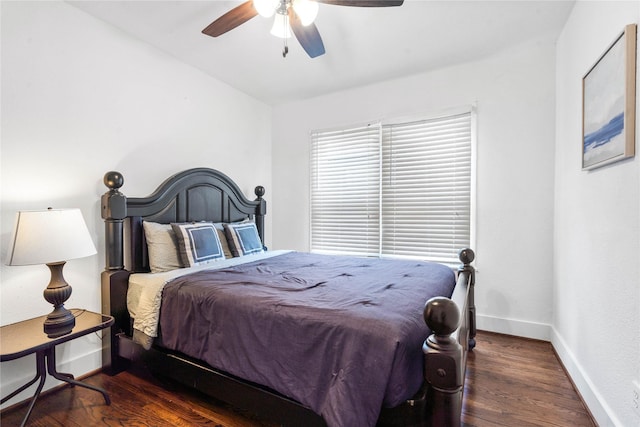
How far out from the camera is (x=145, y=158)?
2.74 meters

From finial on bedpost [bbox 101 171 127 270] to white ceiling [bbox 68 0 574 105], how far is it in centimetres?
130

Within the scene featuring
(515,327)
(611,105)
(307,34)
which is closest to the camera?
(611,105)

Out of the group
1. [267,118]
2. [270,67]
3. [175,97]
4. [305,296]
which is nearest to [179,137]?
[175,97]

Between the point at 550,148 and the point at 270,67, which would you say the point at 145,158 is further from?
the point at 550,148

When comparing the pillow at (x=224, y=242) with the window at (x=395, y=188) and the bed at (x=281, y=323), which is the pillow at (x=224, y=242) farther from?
the window at (x=395, y=188)

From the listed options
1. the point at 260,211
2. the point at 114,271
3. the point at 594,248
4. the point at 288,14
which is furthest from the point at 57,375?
the point at 594,248

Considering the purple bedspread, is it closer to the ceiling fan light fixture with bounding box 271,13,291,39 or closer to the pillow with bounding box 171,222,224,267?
the pillow with bounding box 171,222,224,267

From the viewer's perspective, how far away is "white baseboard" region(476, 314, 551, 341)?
2797mm

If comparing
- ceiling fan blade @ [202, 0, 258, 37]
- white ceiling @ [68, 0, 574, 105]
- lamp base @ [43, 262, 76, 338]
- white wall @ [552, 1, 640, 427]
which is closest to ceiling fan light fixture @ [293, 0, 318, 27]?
ceiling fan blade @ [202, 0, 258, 37]

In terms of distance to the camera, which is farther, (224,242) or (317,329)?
(224,242)

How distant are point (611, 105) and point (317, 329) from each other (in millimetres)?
1932

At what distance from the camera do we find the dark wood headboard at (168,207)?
7.44ft

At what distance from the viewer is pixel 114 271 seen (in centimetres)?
227

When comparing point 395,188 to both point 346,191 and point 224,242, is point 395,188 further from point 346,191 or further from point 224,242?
point 224,242
